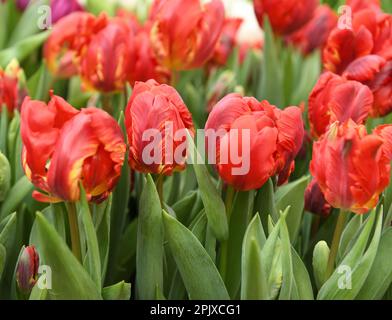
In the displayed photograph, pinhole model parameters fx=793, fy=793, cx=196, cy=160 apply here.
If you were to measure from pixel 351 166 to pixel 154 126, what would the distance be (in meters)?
0.19

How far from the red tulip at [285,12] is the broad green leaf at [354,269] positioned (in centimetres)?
62

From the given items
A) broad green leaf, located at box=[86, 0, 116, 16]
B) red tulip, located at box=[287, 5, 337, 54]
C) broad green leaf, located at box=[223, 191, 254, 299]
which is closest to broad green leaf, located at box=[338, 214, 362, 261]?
broad green leaf, located at box=[223, 191, 254, 299]

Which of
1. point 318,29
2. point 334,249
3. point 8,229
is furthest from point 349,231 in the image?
point 318,29

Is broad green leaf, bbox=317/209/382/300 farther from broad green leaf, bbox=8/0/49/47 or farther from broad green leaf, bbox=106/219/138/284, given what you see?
broad green leaf, bbox=8/0/49/47

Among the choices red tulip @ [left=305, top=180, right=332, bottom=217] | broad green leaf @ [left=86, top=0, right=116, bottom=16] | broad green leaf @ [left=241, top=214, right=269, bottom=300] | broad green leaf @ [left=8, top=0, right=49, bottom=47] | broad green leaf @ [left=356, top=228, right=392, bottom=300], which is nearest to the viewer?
broad green leaf @ [left=241, top=214, right=269, bottom=300]

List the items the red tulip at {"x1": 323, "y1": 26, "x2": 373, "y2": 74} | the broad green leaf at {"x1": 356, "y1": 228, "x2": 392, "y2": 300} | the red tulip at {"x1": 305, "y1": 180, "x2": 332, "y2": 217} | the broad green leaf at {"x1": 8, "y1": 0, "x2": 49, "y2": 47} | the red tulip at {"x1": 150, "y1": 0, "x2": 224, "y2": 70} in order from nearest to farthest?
the broad green leaf at {"x1": 356, "y1": 228, "x2": 392, "y2": 300} < the red tulip at {"x1": 305, "y1": 180, "x2": 332, "y2": 217} < the red tulip at {"x1": 323, "y1": 26, "x2": 373, "y2": 74} < the red tulip at {"x1": 150, "y1": 0, "x2": 224, "y2": 70} < the broad green leaf at {"x1": 8, "y1": 0, "x2": 49, "y2": 47}

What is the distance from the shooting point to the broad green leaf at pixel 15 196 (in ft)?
3.16

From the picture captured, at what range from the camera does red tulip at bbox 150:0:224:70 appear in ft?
3.67

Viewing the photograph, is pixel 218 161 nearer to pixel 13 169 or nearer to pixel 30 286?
pixel 30 286

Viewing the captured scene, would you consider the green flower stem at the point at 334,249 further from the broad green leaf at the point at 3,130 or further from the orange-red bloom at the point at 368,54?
the broad green leaf at the point at 3,130

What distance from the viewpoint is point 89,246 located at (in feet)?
2.54

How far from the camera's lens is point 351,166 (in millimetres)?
747

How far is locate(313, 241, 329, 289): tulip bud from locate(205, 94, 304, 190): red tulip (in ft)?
0.30

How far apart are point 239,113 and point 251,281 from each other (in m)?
0.17
